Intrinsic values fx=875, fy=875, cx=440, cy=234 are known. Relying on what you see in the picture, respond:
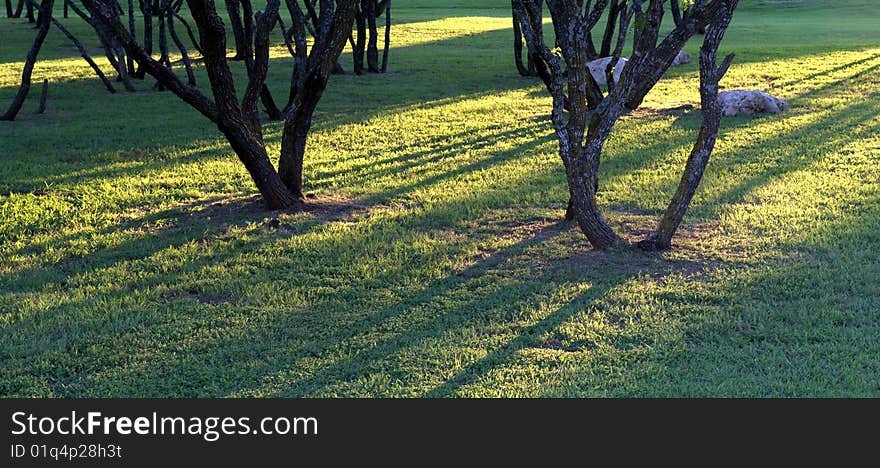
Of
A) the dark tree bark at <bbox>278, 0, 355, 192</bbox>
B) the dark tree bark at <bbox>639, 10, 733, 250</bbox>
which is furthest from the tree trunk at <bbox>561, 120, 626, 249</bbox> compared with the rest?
the dark tree bark at <bbox>278, 0, 355, 192</bbox>

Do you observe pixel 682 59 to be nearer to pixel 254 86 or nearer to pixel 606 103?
pixel 254 86

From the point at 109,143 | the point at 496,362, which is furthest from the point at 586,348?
the point at 109,143

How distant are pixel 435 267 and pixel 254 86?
3476 mm

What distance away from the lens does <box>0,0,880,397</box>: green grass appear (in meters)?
5.33

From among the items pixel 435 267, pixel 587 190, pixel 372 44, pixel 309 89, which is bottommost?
pixel 435 267

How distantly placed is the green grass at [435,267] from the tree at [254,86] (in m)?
0.48

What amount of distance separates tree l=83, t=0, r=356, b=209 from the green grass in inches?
19.0

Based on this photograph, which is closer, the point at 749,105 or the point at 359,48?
the point at 749,105

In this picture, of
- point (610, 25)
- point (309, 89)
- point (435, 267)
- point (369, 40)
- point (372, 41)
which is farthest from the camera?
point (372, 41)

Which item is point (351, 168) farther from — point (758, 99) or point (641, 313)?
point (758, 99)

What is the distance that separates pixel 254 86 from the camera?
945cm

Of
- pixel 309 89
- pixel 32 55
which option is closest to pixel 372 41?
pixel 32 55

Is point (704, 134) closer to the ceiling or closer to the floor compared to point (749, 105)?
closer to the ceiling

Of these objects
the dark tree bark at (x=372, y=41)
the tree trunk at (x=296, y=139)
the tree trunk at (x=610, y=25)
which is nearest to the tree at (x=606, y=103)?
the tree trunk at (x=296, y=139)
